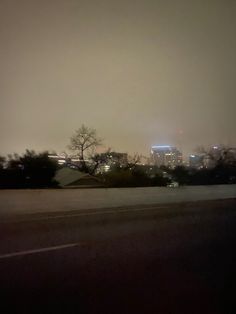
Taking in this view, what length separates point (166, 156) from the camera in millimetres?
28641

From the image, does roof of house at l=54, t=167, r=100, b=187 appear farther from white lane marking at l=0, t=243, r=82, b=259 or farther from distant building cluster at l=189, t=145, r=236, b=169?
white lane marking at l=0, t=243, r=82, b=259

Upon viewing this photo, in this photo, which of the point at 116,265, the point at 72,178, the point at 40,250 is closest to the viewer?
the point at 116,265

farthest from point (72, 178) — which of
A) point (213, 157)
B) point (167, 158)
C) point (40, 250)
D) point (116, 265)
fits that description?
point (116, 265)

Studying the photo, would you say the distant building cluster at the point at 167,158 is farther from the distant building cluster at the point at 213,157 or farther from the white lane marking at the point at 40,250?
the white lane marking at the point at 40,250

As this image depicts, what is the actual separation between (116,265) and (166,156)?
20.7 metres

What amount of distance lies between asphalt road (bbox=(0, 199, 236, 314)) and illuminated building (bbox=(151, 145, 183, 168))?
13.4m

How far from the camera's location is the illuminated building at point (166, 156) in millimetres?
27683

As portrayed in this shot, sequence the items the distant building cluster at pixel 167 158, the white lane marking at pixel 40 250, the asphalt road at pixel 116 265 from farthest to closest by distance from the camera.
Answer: the distant building cluster at pixel 167 158 < the white lane marking at pixel 40 250 < the asphalt road at pixel 116 265

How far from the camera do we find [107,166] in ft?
101

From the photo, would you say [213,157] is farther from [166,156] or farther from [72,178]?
[72,178]

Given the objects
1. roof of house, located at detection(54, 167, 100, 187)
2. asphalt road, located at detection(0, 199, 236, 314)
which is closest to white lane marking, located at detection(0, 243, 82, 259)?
asphalt road, located at detection(0, 199, 236, 314)

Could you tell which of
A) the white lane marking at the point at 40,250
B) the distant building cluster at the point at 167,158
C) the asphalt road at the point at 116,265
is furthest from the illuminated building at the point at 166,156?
the white lane marking at the point at 40,250

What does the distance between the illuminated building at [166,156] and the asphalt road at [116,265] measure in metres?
13.4

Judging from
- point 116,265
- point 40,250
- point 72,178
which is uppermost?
point 72,178
